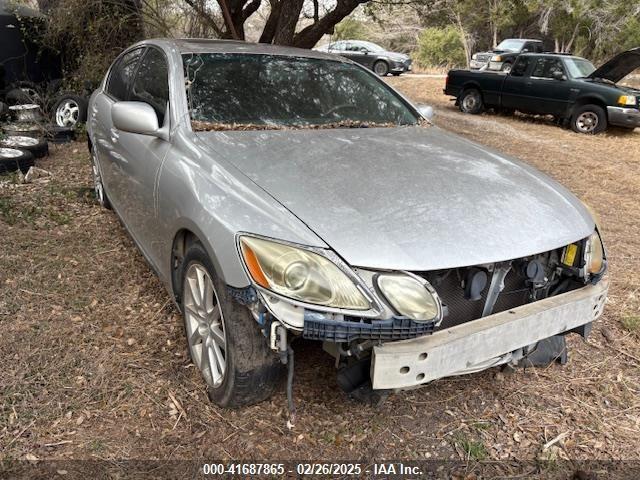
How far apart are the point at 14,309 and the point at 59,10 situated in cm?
736

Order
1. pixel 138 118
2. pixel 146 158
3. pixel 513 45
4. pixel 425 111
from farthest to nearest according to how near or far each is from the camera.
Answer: pixel 513 45 < pixel 425 111 < pixel 146 158 < pixel 138 118

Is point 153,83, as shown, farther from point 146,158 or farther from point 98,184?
point 98,184

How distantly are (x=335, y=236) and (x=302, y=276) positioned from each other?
7.8 inches

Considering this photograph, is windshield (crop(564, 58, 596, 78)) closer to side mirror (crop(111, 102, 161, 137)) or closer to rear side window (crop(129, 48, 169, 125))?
rear side window (crop(129, 48, 169, 125))

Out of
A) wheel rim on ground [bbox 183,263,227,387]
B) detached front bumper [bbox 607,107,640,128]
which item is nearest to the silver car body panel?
wheel rim on ground [bbox 183,263,227,387]

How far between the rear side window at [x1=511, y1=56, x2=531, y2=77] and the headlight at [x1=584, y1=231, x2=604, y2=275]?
10135mm

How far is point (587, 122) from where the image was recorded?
34.6 feet

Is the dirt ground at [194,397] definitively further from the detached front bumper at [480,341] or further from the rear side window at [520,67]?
the rear side window at [520,67]

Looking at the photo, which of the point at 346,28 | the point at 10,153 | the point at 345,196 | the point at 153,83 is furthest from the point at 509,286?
the point at 346,28

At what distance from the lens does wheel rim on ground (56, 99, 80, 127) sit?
24.4 ft

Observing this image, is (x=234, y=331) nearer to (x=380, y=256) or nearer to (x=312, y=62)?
(x=380, y=256)

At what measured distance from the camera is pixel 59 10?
8.66 meters

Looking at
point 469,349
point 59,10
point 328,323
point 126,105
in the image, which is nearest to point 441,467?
point 469,349

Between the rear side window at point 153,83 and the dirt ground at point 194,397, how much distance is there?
1.15 meters
